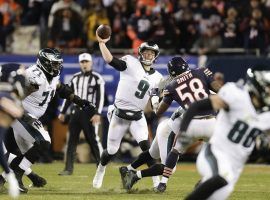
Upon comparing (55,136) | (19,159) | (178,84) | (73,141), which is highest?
(178,84)

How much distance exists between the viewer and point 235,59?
49.5 ft

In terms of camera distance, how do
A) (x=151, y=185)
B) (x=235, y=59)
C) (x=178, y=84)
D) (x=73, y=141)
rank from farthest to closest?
(x=235, y=59), (x=73, y=141), (x=151, y=185), (x=178, y=84)

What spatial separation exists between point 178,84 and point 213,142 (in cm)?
291

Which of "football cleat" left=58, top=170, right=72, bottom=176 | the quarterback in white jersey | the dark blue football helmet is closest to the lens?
the quarterback in white jersey

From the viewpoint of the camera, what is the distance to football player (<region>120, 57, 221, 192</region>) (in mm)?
9453

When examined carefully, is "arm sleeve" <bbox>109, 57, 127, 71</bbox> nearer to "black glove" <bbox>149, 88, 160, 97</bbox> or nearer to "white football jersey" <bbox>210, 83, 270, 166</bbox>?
"black glove" <bbox>149, 88, 160, 97</bbox>

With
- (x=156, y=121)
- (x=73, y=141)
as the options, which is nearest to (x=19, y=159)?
(x=73, y=141)

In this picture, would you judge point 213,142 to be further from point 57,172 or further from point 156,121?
point 156,121

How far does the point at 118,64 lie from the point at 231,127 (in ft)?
11.5

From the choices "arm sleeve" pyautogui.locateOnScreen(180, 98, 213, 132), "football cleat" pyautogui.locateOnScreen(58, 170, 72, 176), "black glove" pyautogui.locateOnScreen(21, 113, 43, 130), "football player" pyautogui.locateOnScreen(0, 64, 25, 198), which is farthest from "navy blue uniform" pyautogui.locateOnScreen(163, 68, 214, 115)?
"football cleat" pyautogui.locateOnScreen(58, 170, 72, 176)

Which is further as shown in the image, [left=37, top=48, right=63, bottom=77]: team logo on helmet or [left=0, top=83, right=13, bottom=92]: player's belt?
[left=37, top=48, right=63, bottom=77]: team logo on helmet

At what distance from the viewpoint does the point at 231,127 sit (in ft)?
21.6

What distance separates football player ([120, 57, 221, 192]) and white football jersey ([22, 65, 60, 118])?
4.04ft

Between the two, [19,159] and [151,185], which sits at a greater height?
[19,159]
